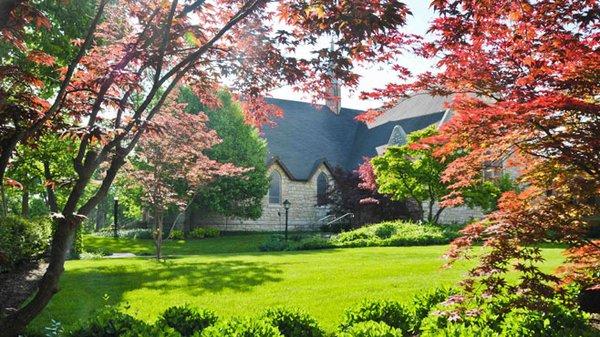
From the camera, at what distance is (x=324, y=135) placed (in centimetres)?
3628

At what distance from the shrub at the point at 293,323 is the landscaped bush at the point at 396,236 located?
13.1 metres

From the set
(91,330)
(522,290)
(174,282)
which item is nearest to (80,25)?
(174,282)

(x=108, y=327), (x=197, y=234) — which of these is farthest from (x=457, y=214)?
(x=108, y=327)

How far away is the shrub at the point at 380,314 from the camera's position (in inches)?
208

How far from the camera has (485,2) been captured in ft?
13.8

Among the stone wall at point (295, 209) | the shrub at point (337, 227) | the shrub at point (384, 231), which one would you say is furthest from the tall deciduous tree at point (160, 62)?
the stone wall at point (295, 209)

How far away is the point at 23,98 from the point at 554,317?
558 cm

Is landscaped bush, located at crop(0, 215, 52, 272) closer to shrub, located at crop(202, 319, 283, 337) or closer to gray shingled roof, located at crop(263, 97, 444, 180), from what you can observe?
shrub, located at crop(202, 319, 283, 337)

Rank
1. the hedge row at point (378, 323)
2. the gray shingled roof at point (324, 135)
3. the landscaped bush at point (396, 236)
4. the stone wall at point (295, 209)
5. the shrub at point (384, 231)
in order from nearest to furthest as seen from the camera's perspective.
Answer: the hedge row at point (378, 323), the landscaped bush at point (396, 236), the shrub at point (384, 231), the stone wall at point (295, 209), the gray shingled roof at point (324, 135)

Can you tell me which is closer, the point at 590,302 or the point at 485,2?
the point at 485,2

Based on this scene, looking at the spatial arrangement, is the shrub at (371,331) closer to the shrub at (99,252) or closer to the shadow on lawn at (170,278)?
the shadow on lawn at (170,278)

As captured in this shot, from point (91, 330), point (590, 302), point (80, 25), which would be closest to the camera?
point (91, 330)

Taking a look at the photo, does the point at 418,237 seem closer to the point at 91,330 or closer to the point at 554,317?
the point at 554,317

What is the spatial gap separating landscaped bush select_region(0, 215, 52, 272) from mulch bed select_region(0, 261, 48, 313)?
22cm
